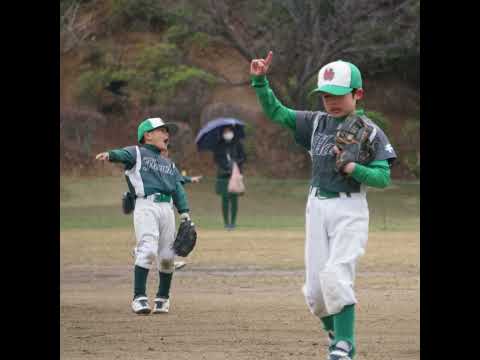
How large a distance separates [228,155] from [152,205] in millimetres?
11969

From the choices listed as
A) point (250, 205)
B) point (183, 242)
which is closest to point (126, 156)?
point (183, 242)

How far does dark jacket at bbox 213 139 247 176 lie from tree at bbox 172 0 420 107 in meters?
9.54

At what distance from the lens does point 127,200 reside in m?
10.5

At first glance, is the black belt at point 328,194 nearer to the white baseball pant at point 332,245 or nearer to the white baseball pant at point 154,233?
the white baseball pant at point 332,245

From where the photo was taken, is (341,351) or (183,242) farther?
(183,242)

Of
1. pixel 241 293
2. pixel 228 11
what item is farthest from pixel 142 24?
pixel 241 293

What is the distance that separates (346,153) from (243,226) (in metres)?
15.4

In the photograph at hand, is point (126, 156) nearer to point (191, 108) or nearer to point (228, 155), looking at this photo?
point (228, 155)

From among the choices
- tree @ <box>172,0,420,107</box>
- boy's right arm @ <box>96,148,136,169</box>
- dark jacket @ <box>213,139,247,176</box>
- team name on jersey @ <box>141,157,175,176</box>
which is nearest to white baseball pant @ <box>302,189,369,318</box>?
boy's right arm @ <box>96,148,136,169</box>

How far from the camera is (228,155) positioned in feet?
73.1

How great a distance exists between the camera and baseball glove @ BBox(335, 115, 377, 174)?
272 inches

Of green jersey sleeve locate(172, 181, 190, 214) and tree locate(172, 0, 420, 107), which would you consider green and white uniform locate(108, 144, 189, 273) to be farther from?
tree locate(172, 0, 420, 107)
